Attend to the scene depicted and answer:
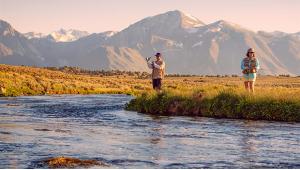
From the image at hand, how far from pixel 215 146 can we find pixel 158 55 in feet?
56.9

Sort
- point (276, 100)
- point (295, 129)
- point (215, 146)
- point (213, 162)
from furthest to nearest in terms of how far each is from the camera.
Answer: point (276, 100)
point (295, 129)
point (215, 146)
point (213, 162)

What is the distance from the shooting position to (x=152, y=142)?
19.8 m

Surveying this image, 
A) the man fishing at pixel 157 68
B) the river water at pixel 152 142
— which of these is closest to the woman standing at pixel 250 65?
the river water at pixel 152 142

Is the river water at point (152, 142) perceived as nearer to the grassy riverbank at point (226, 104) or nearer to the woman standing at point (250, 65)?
the grassy riverbank at point (226, 104)

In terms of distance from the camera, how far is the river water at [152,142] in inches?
627

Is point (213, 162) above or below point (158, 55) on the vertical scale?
below

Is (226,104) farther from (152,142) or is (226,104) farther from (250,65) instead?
(152,142)

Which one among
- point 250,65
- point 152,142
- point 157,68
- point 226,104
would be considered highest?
point 250,65

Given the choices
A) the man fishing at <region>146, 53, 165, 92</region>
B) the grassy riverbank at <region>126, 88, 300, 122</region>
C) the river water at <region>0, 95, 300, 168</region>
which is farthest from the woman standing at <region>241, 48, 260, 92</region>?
the man fishing at <region>146, 53, 165, 92</region>

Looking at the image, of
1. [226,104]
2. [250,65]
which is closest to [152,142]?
[226,104]

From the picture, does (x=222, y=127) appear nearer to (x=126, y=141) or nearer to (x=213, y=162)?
(x=126, y=141)

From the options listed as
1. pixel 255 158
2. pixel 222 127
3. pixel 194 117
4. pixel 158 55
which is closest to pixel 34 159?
pixel 255 158

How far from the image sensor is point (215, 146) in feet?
62.2

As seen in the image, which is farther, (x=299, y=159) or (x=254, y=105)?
(x=254, y=105)
